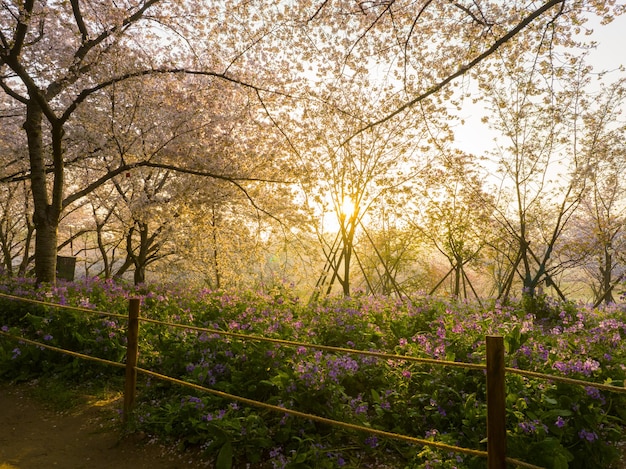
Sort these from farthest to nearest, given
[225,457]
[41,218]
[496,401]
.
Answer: [41,218] < [225,457] < [496,401]

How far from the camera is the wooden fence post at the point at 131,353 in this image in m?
4.60

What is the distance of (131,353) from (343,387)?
236cm

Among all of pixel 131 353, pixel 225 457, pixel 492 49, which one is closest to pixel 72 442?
pixel 131 353

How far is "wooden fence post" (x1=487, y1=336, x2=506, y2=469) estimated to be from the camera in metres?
2.53

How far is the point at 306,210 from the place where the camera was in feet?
43.4

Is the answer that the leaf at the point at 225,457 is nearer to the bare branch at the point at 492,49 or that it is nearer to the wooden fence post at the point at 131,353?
the wooden fence post at the point at 131,353

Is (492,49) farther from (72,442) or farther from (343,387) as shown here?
(72,442)

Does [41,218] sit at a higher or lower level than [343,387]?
higher

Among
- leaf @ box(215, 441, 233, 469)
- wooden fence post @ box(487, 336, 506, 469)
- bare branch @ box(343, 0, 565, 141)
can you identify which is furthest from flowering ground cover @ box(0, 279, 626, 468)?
bare branch @ box(343, 0, 565, 141)

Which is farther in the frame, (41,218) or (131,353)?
(41,218)

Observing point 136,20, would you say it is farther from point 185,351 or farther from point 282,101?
point 185,351

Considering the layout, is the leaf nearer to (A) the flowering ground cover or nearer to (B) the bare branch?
(A) the flowering ground cover

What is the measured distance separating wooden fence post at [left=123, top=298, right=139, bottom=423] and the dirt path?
352 millimetres

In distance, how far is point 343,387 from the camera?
4445 millimetres
